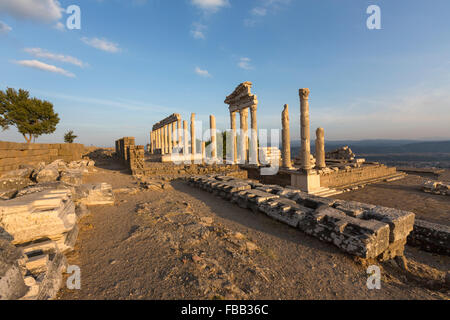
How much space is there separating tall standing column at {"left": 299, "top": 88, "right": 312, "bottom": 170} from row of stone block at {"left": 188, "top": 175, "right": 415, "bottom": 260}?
20.1 feet

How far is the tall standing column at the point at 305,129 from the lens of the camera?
10.6 metres

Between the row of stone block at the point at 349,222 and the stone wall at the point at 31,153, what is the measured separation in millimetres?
10981

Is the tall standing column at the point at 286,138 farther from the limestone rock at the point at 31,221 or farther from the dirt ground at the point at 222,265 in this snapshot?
the limestone rock at the point at 31,221

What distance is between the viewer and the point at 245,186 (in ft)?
20.8

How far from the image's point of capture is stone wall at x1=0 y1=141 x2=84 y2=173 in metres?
8.41

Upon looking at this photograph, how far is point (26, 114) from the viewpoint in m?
21.2

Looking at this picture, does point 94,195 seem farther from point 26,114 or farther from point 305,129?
point 26,114

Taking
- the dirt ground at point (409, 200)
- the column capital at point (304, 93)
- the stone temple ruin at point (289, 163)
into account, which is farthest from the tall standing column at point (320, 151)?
the column capital at point (304, 93)

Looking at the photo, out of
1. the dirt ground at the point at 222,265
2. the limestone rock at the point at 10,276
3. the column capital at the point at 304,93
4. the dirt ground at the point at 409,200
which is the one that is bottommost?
the dirt ground at the point at 409,200

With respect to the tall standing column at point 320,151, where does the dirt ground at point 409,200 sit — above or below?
below

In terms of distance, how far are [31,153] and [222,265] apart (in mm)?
13923

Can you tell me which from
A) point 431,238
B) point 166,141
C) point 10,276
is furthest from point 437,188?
point 166,141
